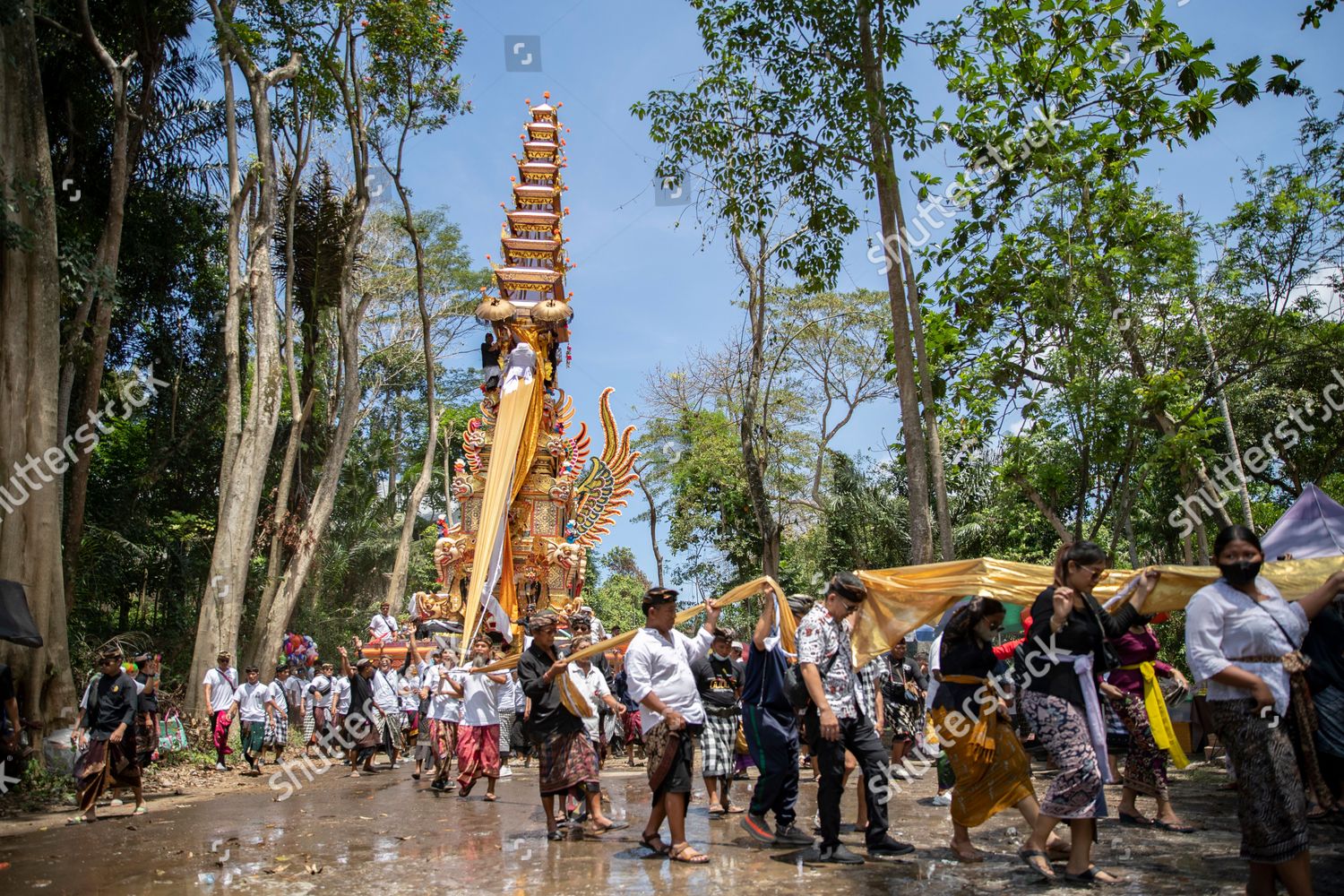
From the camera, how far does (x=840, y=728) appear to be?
19.8 feet

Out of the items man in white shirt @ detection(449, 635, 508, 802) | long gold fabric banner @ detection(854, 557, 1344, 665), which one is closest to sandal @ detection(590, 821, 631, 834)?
man in white shirt @ detection(449, 635, 508, 802)

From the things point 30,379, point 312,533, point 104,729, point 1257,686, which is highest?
point 30,379

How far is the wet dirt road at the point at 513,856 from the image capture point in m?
5.52

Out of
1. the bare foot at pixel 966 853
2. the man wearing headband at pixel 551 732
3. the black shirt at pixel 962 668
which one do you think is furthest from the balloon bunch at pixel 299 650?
the black shirt at pixel 962 668

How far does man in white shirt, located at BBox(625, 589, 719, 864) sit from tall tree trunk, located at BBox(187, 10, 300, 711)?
11777 millimetres

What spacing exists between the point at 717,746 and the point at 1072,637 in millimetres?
4002

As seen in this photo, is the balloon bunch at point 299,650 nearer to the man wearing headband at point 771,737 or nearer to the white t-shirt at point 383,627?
the white t-shirt at point 383,627

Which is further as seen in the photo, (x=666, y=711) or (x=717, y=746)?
(x=717, y=746)

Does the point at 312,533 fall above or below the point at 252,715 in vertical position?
above

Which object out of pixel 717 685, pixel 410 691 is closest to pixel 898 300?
pixel 717 685

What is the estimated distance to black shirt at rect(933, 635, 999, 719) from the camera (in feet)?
19.3

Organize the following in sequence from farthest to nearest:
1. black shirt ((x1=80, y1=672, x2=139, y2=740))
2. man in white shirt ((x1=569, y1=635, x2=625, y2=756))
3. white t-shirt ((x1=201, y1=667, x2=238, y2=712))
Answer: white t-shirt ((x1=201, y1=667, x2=238, y2=712)) → black shirt ((x1=80, y1=672, x2=139, y2=740)) → man in white shirt ((x1=569, y1=635, x2=625, y2=756))

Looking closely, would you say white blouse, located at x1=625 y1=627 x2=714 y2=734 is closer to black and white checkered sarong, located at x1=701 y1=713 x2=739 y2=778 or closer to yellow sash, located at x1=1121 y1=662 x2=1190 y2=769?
black and white checkered sarong, located at x1=701 y1=713 x2=739 y2=778

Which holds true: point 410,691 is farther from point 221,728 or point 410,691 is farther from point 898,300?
point 898,300
